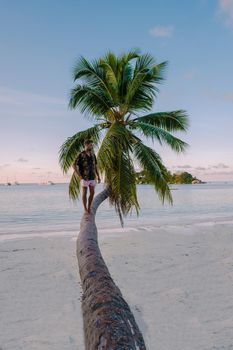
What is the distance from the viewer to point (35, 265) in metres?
11.2

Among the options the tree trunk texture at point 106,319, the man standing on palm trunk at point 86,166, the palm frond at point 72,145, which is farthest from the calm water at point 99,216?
the tree trunk texture at point 106,319

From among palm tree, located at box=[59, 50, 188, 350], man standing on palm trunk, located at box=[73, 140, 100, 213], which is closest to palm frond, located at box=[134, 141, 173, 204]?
palm tree, located at box=[59, 50, 188, 350]

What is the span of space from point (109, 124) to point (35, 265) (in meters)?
6.42

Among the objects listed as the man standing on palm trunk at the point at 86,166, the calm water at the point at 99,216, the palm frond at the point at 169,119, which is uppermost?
the palm frond at the point at 169,119

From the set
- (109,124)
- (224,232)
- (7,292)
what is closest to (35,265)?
(7,292)

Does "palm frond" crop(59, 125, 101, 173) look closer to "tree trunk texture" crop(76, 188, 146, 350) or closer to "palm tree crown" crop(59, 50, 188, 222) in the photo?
"palm tree crown" crop(59, 50, 188, 222)

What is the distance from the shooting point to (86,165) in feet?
30.4

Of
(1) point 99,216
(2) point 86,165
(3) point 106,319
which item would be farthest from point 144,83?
(1) point 99,216

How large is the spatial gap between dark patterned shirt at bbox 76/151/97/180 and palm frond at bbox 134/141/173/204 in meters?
3.99

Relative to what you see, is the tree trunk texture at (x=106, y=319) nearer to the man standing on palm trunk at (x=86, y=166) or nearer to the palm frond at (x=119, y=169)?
the man standing on palm trunk at (x=86, y=166)

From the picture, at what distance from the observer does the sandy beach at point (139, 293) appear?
622cm

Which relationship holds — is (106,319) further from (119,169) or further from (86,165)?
(119,169)

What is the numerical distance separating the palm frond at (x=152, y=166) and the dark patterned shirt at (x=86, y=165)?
157 inches

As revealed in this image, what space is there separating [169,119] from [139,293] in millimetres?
8401
